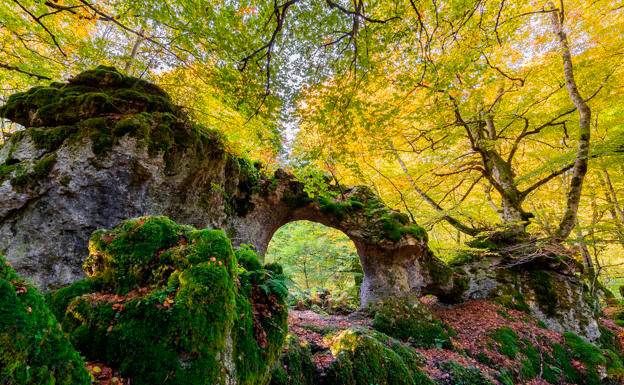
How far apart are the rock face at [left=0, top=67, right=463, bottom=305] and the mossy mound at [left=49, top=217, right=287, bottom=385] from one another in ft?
7.10

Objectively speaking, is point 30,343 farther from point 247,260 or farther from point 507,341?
point 507,341

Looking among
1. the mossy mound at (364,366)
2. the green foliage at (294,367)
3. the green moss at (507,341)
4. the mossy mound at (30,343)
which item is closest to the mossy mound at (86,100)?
the mossy mound at (30,343)

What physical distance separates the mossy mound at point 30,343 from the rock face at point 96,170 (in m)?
3.56

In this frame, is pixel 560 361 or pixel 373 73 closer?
pixel 373 73

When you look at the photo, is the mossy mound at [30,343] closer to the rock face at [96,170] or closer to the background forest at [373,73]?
the background forest at [373,73]

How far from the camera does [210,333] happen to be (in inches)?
79.0

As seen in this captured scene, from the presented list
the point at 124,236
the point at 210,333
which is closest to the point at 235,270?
the point at 210,333

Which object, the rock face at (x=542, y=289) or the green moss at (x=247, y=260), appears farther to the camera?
the rock face at (x=542, y=289)

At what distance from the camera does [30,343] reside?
1.15 m

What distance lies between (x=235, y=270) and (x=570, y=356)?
9788mm

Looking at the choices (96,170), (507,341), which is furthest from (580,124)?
(96,170)

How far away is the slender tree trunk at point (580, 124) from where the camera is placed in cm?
667

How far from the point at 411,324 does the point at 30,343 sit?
7.90 metres

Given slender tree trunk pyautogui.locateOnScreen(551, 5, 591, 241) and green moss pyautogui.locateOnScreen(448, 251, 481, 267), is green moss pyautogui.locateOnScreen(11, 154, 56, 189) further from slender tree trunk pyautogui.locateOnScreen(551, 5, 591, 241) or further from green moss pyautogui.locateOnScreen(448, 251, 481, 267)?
green moss pyautogui.locateOnScreen(448, 251, 481, 267)
